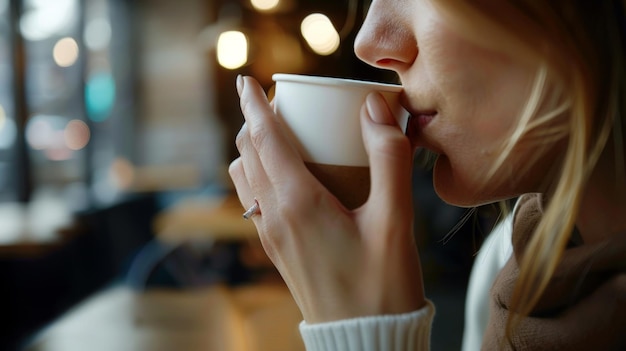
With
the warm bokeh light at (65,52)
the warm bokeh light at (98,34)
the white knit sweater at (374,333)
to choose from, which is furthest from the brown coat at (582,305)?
the warm bokeh light at (98,34)

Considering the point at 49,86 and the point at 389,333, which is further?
the point at 49,86

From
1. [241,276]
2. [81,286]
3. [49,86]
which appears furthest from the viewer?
[49,86]

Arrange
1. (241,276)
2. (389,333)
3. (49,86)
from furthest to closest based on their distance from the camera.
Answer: (49,86) → (241,276) → (389,333)

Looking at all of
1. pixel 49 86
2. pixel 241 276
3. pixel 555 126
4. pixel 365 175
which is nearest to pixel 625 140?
pixel 555 126

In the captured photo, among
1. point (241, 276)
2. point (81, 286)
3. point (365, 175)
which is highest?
point (365, 175)

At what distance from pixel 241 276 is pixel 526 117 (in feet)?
7.53

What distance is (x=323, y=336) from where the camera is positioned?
474 millimetres

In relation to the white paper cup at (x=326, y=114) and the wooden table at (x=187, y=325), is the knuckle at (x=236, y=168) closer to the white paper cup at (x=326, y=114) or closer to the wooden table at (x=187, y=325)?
the white paper cup at (x=326, y=114)

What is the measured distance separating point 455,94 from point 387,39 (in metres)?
0.08

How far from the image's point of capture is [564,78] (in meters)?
0.49

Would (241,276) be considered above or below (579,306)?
below

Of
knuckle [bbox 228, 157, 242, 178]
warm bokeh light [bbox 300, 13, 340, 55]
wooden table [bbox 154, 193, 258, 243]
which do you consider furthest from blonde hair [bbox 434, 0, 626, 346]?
wooden table [bbox 154, 193, 258, 243]

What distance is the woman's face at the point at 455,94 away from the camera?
51 centimetres

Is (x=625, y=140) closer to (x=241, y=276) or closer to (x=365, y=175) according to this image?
(x=365, y=175)
